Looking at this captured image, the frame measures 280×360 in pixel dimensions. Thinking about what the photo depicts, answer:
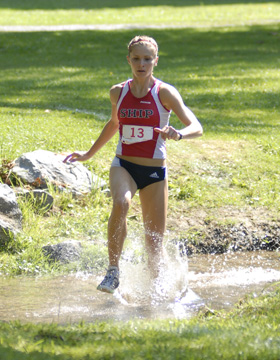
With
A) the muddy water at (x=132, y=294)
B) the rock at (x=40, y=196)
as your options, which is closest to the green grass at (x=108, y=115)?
the rock at (x=40, y=196)

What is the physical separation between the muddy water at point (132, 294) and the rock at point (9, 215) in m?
0.71

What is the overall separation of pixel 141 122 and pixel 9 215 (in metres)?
2.58

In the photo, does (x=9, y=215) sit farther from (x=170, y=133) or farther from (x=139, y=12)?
(x=139, y=12)

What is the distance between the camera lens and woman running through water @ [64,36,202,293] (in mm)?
5367

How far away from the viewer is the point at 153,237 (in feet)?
18.8

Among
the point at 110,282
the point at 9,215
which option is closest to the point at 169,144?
the point at 9,215

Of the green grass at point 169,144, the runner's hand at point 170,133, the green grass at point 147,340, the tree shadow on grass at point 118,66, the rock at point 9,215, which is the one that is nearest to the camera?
the green grass at point 147,340

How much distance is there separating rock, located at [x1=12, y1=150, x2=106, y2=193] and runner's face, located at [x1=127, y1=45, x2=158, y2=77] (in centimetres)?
315

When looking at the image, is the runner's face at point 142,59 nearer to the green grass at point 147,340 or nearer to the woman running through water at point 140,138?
the woman running through water at point 140,138

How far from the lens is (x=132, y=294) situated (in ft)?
19.6

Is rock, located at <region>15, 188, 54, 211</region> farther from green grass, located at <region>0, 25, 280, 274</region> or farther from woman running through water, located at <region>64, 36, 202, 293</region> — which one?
woman running through water, located at <region>64, 36, 202, 293</region>

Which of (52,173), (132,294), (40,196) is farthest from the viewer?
(52,173)

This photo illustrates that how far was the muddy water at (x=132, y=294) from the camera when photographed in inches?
216

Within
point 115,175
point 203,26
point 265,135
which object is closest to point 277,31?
point 203,26
